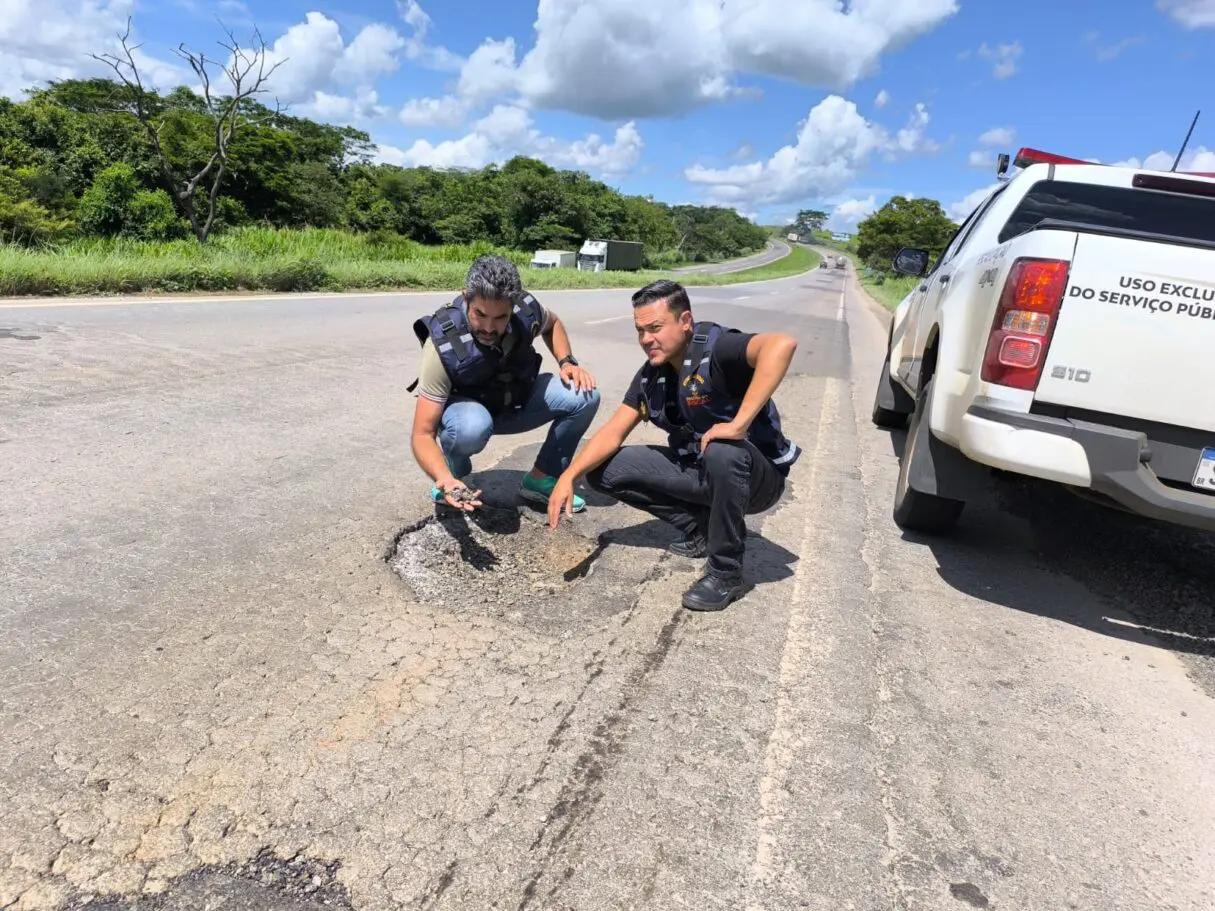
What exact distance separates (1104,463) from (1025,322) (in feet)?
2.01

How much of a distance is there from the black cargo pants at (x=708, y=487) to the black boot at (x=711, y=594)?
0.03 m

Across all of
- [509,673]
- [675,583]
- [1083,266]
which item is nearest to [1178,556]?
[1083,266]

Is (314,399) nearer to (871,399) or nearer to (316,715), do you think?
(316,715)

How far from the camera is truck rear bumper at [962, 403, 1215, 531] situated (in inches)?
116

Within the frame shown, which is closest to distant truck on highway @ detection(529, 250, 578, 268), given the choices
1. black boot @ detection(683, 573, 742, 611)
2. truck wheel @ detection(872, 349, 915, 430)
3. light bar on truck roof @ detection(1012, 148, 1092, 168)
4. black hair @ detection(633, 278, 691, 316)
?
truck wheel @ detection(872, 349, 915, 430)

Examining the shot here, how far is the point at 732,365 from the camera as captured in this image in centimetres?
327

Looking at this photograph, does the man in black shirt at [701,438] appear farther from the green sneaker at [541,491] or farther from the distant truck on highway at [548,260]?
the distant truck on highway at [548,260]

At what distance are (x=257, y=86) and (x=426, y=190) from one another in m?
39.1

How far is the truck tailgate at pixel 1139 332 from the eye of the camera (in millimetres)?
2834

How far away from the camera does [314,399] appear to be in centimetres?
605

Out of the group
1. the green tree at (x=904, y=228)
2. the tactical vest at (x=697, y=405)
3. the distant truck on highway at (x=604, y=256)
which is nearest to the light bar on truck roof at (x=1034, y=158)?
the tactical vest at (x=697, y=405)

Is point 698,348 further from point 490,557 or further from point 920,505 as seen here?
point 920,505

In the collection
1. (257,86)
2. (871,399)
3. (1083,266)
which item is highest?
(257,86)

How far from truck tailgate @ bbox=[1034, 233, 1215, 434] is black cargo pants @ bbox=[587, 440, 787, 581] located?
123 cm
